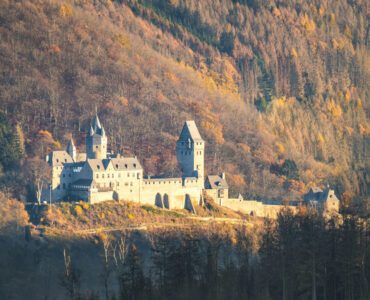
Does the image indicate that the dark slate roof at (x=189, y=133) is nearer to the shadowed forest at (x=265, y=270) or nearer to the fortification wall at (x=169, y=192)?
the fortification wall at (x=169, y=192)

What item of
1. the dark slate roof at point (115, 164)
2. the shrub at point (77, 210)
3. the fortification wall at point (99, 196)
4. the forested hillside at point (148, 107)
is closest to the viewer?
the shrub at point (77, 210)

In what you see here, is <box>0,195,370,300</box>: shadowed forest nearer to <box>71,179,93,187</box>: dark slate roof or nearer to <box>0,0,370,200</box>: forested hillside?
<box>71,179,93,187</box>: dark slate roof

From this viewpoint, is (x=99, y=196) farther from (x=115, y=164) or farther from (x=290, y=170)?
(x=290, y=170)

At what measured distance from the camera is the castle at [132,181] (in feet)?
353

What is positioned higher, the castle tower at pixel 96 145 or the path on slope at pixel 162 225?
the castle tower at pixel 96 145

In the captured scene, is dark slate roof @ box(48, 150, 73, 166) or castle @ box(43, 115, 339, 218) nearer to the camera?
castle @ box(43, 115, 339, 218)

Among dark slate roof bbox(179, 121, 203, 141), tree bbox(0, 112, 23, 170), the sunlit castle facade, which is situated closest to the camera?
the sunlit castle facade

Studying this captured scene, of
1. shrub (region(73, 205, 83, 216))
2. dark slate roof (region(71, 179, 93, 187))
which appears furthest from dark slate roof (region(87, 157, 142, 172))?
shrub (region(73, 205, 83, 216))

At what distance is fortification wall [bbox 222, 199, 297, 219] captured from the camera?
121m

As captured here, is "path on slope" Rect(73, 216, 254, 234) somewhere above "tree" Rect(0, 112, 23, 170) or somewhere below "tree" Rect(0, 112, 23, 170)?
below

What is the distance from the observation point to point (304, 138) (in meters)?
177

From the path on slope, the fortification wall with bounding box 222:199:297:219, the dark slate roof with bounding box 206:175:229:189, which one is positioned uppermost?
the dark slate roof with bounding box 206:175:229:189

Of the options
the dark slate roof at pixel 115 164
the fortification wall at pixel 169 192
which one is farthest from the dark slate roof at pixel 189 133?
the dark slate roof at pixel 115 164

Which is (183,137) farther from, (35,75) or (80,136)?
(35,75)
